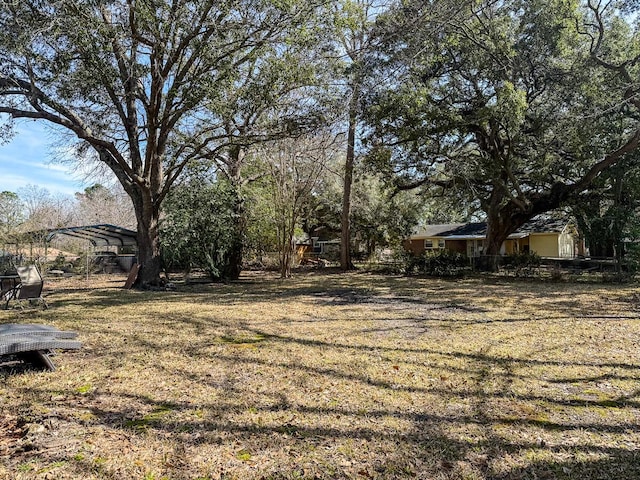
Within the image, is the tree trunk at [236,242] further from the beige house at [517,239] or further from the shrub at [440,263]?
the beige house at [517,239]

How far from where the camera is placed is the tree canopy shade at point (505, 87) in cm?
1076

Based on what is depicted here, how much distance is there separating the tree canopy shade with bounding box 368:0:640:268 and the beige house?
10138mm

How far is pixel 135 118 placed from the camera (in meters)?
11.0

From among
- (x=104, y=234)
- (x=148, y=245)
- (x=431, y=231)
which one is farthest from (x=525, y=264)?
(x=431, y=231)

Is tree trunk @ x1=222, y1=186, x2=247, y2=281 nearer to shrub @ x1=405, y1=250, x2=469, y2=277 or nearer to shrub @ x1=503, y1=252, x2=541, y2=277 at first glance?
shrub @ x1=405, y1=250, x2=469, y2=277

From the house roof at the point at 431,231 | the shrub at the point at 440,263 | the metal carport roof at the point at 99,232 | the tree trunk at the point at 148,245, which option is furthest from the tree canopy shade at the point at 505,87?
the house roof at the point at 431,231

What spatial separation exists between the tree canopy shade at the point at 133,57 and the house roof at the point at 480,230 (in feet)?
65.2

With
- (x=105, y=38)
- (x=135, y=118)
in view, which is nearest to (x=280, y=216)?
(x=135, y=118)

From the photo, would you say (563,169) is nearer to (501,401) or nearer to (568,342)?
(568,342)

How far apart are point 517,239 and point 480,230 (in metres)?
2.55

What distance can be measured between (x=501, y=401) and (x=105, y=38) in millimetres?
8479

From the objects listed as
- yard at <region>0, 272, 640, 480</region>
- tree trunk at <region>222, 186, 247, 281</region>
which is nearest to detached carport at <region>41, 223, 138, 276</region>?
tree trunk at <region>222, 186, 247, 281</region>

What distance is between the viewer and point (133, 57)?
349 inches

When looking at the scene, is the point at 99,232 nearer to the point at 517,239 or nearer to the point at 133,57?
the point at 133,57
